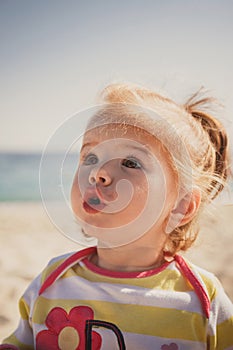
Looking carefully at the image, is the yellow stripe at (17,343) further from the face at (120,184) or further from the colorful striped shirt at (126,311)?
the face at (120,184)

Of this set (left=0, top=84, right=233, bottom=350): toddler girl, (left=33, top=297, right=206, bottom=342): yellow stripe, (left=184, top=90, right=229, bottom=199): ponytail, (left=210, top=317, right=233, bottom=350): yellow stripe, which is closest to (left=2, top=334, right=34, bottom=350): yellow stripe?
(left=0, top=84, right=233, bottom=350): toddler girl

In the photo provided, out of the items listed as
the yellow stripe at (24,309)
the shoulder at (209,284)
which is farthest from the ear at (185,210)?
the yellow stripe at (24,309)

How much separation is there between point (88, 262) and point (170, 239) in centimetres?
20

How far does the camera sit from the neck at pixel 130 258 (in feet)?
3.51

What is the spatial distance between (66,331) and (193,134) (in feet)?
1.72

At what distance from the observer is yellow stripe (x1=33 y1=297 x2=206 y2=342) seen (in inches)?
39.4

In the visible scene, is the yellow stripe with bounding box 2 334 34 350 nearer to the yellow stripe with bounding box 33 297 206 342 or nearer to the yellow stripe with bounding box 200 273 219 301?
the yellow stripe with bounding box 33 297 206 342

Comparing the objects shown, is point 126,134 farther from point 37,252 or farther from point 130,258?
point 37,252

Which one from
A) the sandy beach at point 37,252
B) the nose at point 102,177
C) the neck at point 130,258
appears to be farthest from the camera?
the sandy beach at point 37,252

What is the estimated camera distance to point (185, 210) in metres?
1.08

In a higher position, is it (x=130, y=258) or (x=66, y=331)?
(x=130, y=258)

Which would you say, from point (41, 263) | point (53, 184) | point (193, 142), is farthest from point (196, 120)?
point (41, 263)

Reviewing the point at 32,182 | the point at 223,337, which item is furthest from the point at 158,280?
the point at 32,182

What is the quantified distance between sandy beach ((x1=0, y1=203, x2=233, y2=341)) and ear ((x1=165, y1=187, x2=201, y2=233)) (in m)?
0.13
